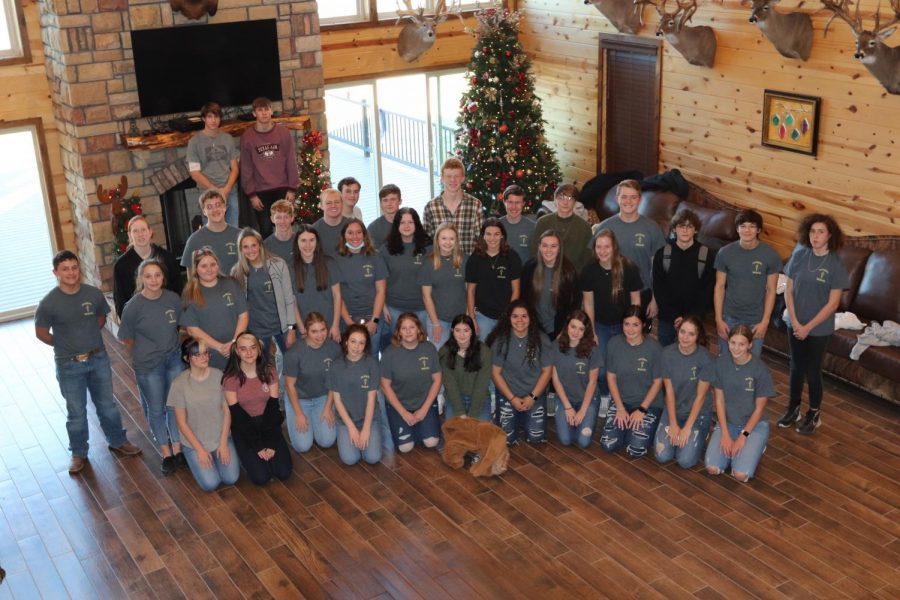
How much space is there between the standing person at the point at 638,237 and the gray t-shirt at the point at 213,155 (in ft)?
12.6

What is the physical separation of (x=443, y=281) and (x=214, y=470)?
211 centimetres

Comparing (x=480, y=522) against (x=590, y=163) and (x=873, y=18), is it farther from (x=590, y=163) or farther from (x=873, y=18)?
(x=590, y=163)

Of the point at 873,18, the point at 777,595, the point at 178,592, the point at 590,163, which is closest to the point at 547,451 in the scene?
the point at 777,595

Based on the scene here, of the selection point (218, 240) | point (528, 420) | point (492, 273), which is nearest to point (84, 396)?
point (218, 240)

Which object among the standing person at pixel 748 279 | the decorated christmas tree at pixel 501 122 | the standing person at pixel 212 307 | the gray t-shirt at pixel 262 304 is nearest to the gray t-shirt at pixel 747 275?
the standing person at pixel 748 279

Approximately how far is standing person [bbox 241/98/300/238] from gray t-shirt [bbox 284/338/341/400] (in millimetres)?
2978

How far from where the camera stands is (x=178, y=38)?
934 centimetres

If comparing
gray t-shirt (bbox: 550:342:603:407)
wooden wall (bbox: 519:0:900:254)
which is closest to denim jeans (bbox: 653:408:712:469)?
gray t-shirt (bbox: 550:342:603:407)

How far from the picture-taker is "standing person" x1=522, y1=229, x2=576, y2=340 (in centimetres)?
700

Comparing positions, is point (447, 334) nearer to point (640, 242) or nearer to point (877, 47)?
point (640, 242)

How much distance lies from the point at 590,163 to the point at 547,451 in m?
5.27

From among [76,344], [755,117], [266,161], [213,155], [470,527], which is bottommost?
[470,527]

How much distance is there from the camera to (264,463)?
658cm

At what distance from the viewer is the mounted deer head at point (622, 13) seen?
984 cm
